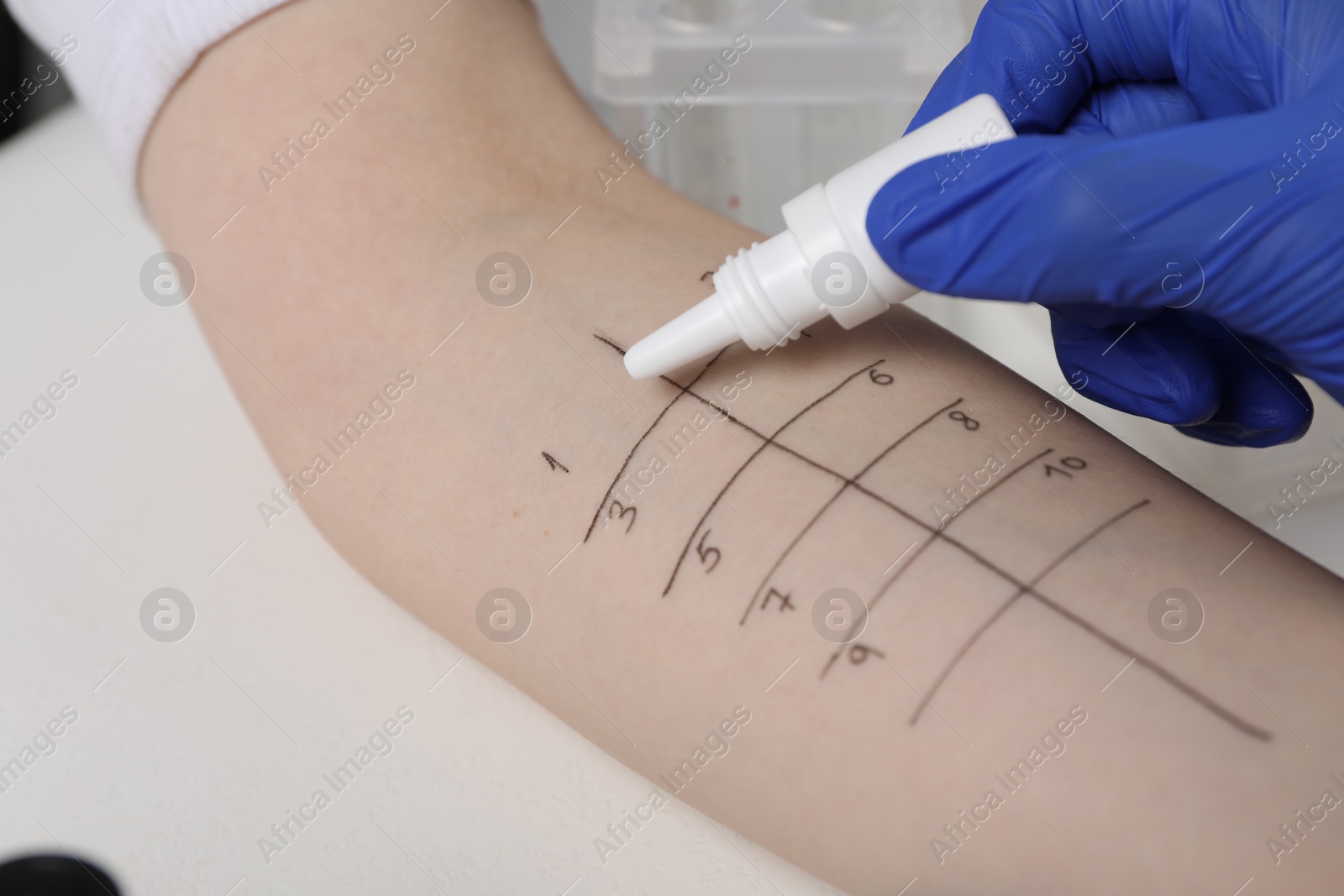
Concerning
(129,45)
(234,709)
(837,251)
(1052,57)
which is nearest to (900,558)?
(837,251)

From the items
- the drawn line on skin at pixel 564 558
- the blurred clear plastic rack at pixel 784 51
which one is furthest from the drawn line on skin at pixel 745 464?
the blurred clear plastic rack at pixel 784 51

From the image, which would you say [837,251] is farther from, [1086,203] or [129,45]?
[129,45]

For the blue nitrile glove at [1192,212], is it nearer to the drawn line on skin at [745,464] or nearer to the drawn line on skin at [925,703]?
the drawn line on skin at [745,464]

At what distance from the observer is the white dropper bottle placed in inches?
30.8

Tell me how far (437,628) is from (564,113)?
0.71 meters

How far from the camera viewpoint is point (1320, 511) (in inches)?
49.7

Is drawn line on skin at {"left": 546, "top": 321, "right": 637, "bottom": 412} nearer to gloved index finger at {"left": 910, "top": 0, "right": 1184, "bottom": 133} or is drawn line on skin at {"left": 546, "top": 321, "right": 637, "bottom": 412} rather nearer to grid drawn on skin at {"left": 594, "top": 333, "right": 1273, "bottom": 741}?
grid drawn on skin at {"left": 594, "top": 333, "right": 1273, "bottom": 741}

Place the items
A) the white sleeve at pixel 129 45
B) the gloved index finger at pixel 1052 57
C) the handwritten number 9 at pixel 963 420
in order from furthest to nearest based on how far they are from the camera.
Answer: the white sleeve at pixel 129 45, the gloved index finger at pixel 1052 57, the handwritten number 9 at pixel 963 420

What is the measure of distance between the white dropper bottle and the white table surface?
0.55 m

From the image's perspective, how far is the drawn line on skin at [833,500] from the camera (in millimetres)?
839

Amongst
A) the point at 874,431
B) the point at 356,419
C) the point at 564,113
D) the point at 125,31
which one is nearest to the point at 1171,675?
the point at 874,431

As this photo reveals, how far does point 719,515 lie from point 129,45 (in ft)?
3.17

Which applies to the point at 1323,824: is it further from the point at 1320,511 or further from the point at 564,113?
the point at 564,113

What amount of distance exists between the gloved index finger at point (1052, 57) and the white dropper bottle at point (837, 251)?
10.2 inches
